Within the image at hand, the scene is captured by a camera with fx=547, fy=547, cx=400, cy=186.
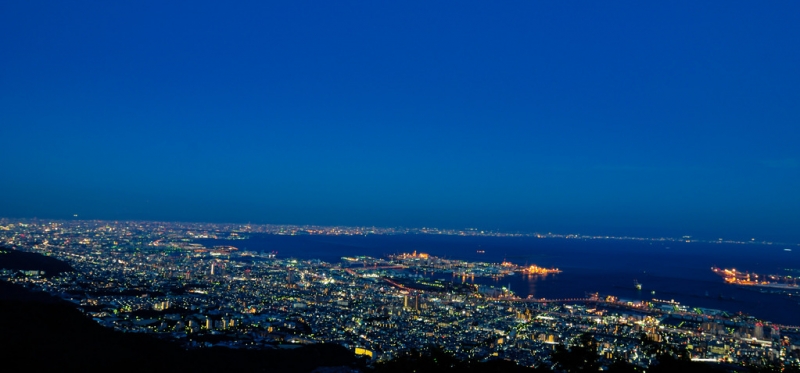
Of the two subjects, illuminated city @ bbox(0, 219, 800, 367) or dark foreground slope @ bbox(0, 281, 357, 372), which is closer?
dark foreground slope @ bbox(0, 281, 357, 372)

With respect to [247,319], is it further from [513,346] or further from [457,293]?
[457,293]

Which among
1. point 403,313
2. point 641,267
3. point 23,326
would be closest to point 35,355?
point 23,326

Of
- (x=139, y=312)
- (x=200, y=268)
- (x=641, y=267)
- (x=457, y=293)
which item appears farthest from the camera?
(x=641, y=267)

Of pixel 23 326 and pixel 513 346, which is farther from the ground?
pixel 23 326

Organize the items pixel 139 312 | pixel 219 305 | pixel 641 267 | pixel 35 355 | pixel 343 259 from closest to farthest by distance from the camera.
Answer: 1. pixel 35 355
2. pixel 139 312
3. pixel 219 305
4. pixel 343 259
5. pixel 641 267

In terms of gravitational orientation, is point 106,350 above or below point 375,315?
above

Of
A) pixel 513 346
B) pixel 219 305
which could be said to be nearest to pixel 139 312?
pixel 219 305

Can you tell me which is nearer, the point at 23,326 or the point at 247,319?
the point at 23,326

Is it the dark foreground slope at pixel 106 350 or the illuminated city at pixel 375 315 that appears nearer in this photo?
the dark foreground slope at pixel 106 350

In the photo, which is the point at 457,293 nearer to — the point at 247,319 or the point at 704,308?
the point at 704,308

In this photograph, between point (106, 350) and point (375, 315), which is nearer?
point (106, 350)
